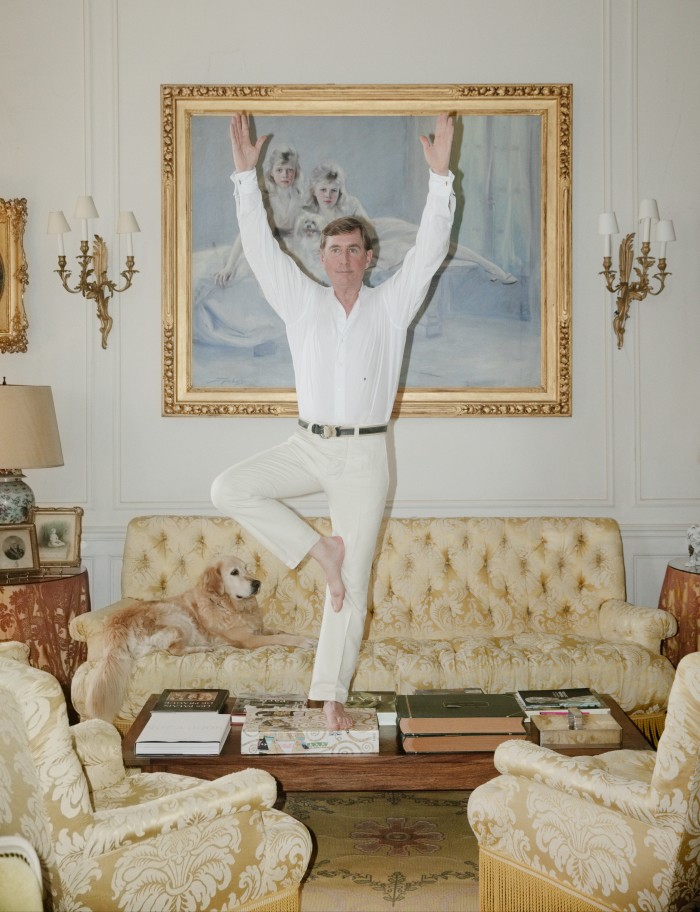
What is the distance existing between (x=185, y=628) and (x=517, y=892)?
5.71ft

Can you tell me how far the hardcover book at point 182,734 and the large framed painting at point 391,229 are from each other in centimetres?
175

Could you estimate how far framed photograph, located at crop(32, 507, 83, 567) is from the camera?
12.7 feet

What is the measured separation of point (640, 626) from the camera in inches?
131

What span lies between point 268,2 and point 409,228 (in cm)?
120

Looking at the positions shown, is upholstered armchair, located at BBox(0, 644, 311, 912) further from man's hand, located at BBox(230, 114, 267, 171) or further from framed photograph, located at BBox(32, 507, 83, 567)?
framed photograph, located at BBox(32, 507, 83, 567)

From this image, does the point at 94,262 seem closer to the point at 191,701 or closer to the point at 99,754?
the point at 191,701

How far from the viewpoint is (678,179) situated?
402 cm

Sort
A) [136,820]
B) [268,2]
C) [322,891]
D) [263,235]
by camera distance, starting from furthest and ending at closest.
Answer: [268,2], [263,235], [322,891], [136,820]

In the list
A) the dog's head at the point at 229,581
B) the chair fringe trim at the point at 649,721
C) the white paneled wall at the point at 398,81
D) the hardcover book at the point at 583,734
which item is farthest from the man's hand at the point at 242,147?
the chair fringe trim at the point at 649,721

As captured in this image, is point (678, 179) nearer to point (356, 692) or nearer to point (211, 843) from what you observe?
point (356, 692)

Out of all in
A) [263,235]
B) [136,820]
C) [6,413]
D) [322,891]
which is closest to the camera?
[136,820]

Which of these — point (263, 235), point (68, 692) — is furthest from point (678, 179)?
point (68, 692)

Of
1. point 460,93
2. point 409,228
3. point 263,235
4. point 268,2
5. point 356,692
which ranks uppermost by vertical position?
point 268,2

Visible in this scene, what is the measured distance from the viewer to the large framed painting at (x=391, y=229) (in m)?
3.97
